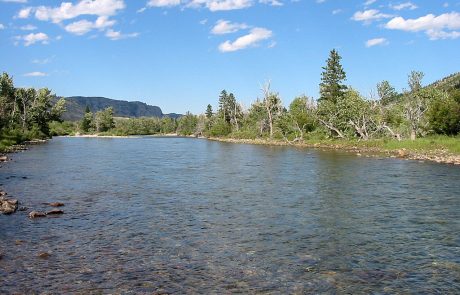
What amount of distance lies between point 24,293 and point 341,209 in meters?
14.6

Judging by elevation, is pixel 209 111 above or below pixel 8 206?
above

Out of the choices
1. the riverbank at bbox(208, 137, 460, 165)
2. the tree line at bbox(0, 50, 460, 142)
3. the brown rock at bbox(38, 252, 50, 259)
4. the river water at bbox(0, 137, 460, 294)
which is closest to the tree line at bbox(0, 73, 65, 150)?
the tree line at bbox(0, 50, 460, 142)

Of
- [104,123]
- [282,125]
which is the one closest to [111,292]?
[282,125]

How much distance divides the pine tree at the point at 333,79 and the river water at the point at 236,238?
56.0 m

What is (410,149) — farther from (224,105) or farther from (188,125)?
(188,125)

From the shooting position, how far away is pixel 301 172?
36438mm

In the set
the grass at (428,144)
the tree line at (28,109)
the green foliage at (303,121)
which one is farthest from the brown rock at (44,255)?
the tree line at (28,109)

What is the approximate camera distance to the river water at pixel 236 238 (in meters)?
11.7

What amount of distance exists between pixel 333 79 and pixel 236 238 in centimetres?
7423

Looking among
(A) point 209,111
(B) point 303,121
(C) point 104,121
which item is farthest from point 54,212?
(C) point 104,121

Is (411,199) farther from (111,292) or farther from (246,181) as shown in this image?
(111,292)

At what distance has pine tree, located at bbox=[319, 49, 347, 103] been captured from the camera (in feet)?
279

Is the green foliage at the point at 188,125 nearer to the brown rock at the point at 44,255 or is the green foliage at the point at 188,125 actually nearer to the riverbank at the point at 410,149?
the riverbank at the point at 410,149

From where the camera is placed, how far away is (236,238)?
16078 mm
